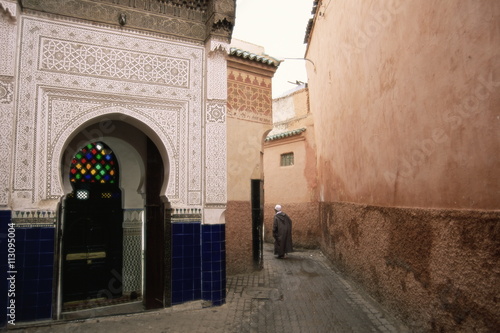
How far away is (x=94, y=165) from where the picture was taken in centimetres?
593

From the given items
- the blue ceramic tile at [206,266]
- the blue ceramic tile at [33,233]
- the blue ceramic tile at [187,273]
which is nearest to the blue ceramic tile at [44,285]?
the blue ceramic tile at [33,233]

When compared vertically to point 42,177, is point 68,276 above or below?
below

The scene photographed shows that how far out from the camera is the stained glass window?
5.80 m

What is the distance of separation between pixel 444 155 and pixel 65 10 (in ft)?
15.8

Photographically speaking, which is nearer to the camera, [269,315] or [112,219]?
[269,315]

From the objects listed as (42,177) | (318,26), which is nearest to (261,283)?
(42,177)

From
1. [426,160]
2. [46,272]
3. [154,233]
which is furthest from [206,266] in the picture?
[426,160]

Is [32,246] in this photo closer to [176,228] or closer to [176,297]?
[176,228]

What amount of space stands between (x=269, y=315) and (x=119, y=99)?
3553 mm

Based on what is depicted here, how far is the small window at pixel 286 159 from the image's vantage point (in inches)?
487

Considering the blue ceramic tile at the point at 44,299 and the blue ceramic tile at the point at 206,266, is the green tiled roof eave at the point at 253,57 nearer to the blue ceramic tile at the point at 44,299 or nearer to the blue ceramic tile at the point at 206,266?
the blue ceramic tile at the point at 206,266

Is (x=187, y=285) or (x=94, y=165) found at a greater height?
(x=94, y=165)

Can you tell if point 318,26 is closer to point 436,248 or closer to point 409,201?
point 409,201

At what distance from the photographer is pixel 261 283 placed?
6.48 meters
